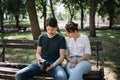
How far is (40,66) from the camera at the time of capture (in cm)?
578

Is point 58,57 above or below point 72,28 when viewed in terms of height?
below

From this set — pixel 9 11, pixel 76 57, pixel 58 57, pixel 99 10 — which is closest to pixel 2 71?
pixel 58 57

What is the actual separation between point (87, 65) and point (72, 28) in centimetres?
83

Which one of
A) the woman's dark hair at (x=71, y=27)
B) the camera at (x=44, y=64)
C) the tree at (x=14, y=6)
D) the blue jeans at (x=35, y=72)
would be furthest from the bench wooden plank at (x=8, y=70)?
the tree at (x=14, y=6)

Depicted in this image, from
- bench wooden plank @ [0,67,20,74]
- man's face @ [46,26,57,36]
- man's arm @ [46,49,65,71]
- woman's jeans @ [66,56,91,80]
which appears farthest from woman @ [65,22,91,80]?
bench wooden plank @ [0,67,20,74]

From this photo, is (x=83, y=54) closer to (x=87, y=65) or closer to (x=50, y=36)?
(x=87, y=65)

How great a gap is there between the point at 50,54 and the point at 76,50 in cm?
57

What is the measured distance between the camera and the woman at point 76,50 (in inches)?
224

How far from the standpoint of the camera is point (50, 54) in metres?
6.02

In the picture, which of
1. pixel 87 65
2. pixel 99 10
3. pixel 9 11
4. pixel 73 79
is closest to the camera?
pixel 73 79

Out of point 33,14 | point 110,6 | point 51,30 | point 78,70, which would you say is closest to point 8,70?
point 51,30

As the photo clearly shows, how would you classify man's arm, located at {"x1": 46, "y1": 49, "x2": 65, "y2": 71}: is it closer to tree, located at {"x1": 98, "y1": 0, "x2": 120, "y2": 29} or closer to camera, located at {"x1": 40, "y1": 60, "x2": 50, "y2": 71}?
camera, located at {"x1": 40, "y1": 60, "x2": 50, "y2": 71}

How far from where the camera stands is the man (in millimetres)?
5684

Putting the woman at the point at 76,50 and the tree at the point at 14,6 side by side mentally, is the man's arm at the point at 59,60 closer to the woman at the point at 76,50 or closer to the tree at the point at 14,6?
the woman at the point at 76,50
